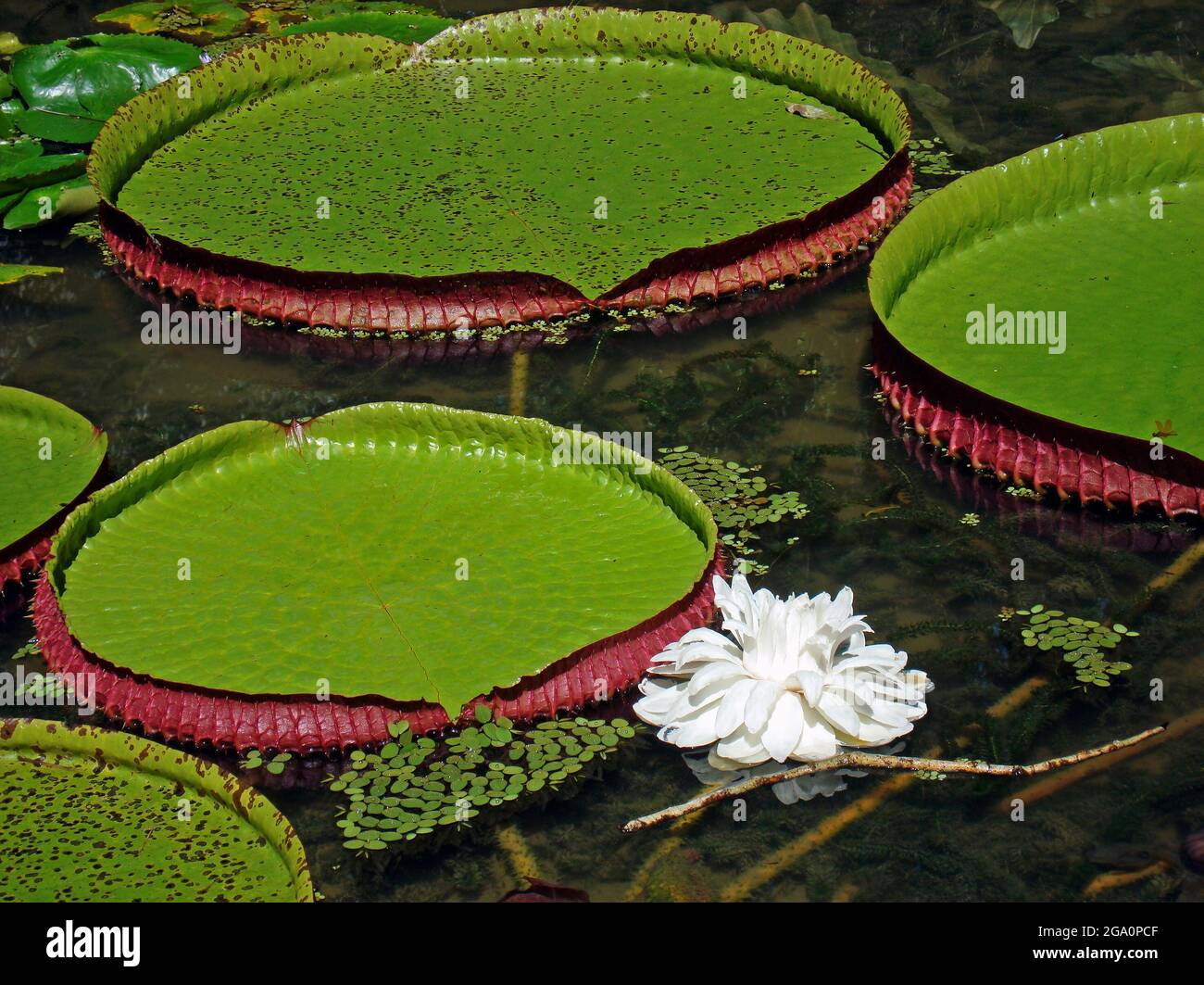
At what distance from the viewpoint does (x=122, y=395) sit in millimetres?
4914

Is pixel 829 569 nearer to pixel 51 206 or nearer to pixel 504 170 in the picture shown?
pixel 504 170

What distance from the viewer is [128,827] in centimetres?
312

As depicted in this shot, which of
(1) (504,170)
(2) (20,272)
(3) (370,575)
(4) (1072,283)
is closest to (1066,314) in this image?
(4) (1072,283)

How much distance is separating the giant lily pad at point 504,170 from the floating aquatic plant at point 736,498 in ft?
2.66

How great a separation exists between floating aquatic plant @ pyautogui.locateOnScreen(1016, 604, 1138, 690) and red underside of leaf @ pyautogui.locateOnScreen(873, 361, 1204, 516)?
437 mm

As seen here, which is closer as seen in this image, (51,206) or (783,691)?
(783,691)

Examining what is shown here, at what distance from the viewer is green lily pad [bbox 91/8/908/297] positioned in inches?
206

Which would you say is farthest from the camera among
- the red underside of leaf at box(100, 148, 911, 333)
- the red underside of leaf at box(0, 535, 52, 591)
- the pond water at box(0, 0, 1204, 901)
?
the red underside of leaf at box(100, 148, 911, 333)

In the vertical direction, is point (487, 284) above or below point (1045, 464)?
above

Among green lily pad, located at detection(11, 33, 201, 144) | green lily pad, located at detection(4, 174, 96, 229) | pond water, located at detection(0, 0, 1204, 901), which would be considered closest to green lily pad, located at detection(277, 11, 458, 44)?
green lily pad, located at detection(11, 33, 201, 144)

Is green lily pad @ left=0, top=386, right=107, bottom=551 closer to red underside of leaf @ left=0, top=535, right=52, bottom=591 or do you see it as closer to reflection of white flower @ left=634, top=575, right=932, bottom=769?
red underside of leaf @ left=0, top=535, right=52, bottom=591

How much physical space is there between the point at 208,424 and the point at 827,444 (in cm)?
188

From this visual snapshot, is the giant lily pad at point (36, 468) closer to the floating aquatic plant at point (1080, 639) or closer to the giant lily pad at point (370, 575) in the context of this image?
the giant lily pad at point (370, 575)

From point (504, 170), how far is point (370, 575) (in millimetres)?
2428
